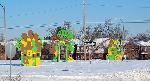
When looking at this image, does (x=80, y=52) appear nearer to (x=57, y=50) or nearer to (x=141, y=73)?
(x=57, y=50)

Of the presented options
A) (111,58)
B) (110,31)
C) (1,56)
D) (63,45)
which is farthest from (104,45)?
(63,45)

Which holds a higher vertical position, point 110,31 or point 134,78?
point 110,31

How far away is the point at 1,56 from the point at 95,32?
3939 centimetres

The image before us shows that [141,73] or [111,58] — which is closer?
[141,73]

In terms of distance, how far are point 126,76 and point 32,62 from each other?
572 inches

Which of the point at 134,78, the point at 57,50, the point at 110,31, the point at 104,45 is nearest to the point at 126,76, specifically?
the point at 134,78

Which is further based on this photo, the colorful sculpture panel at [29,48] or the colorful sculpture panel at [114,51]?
the colorful sculpture panel at [114,51]

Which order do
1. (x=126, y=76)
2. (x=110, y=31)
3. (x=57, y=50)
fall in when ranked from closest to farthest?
1. (x=126, y=76)
2. (x=57, y=50)
3. (x=110, y=31)

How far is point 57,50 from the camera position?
46.2 meters

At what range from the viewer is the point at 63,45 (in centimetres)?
4688

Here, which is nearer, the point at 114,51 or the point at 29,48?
the point at 29,48

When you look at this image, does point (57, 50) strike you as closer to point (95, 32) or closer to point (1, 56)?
point (1, 56)

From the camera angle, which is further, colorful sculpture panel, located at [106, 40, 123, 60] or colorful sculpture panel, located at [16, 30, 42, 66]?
colorful sculpture panel, located at [106, 40, 123, 60]

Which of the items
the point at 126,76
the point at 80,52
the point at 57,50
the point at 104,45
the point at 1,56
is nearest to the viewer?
the point at 126,76
